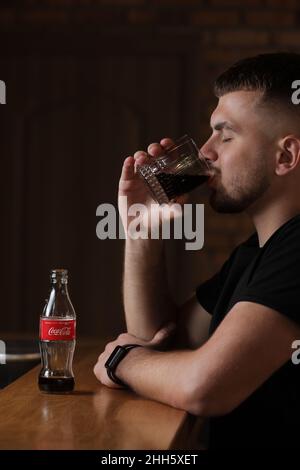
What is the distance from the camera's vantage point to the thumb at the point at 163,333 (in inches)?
66.6

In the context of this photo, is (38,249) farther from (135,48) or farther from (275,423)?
(275,423)

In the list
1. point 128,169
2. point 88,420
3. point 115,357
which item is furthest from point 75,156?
point 88,420

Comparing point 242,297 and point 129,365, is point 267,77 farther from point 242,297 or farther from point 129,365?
point 129,365

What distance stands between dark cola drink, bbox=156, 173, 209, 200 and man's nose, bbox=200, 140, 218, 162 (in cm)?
4

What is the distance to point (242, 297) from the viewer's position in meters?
1.33

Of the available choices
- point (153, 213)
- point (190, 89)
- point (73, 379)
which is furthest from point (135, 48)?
point (73, 379)

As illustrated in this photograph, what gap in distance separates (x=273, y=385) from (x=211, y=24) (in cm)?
245

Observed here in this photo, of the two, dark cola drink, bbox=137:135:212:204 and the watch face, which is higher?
dark cola drink, bbox=137:135:212:204

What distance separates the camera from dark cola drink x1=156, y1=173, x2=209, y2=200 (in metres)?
1.61

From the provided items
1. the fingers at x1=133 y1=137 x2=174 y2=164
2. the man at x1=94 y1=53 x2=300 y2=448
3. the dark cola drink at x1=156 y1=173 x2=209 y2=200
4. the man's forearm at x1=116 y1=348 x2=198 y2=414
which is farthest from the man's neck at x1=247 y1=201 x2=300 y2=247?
the man's forearm at x1=116 y1=348 x2=198 y2=414

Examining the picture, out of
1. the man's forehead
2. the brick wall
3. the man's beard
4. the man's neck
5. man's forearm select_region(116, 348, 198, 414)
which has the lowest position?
man's forearm select_region(116, 348, 198, 414)

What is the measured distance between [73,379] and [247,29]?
245cm

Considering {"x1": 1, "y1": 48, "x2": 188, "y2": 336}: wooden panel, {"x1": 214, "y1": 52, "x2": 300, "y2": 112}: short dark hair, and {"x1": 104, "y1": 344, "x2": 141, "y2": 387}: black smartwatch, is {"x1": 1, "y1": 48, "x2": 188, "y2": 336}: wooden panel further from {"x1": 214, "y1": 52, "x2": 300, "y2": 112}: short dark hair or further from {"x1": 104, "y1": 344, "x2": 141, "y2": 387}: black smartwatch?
{"x1": 104, "y1": 344, "x2": 141, "y2": 387}: black smartwatch

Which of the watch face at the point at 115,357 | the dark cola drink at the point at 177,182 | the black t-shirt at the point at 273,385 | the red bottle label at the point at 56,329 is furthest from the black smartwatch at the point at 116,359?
the dark cola drink at the point at 177,182
